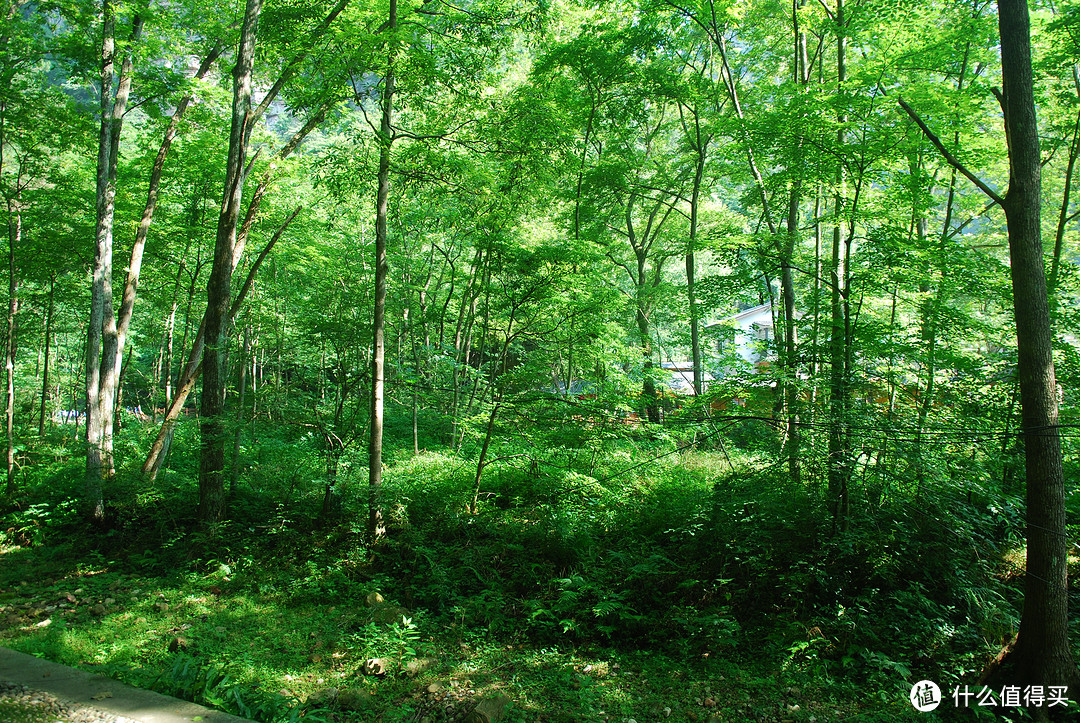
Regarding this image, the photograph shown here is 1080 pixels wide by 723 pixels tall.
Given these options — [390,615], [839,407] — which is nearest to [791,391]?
[839,407]

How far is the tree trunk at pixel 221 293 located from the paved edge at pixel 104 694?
3.59 m

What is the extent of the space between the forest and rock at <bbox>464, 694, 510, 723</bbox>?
49 mm

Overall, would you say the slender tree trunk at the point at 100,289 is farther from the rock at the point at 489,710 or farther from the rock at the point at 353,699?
the rock at the point at 489,710

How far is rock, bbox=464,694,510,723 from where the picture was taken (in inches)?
161

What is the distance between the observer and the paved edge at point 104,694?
3412 mm

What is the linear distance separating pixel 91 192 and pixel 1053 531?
15409 mm

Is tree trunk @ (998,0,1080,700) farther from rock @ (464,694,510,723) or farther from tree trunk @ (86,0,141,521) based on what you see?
tree trunk @ (86,0,141,521)

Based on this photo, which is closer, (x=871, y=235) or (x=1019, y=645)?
(x=1019, y=645)

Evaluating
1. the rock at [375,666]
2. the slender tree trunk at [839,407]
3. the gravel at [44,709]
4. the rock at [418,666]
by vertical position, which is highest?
the slender tree trunk at [839,407]

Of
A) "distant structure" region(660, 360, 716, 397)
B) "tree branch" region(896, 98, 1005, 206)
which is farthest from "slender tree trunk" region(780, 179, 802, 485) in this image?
"tree branch" region(896, 98, 1005, 206)

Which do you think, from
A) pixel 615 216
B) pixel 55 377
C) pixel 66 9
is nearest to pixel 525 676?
pixel 66 9

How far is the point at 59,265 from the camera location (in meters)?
10.8

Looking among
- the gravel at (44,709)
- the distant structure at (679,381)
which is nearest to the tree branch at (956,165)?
the distant structure at (679,381)

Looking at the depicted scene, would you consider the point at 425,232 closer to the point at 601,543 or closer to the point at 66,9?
the point at 66,9
